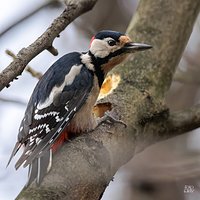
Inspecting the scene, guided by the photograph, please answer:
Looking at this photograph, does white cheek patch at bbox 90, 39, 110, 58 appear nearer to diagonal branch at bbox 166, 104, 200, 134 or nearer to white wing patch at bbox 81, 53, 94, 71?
white wing patch at bbox 81, 53, 94, 71

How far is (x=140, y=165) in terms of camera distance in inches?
93.7

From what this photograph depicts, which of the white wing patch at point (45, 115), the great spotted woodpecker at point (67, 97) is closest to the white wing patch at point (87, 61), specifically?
the great spotted woodpecker at point (67, 97)

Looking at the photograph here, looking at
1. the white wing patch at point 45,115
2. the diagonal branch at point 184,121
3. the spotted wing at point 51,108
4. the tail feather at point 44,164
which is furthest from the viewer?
the diagonal branch at point 184,121

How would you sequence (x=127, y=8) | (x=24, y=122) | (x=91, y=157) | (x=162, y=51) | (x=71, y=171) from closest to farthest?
(x=71, y=171)
(x=91, y=157)
(x=24, y=122)
(x=162, y=51)
(x=127, y=8)

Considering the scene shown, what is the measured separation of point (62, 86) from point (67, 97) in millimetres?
54

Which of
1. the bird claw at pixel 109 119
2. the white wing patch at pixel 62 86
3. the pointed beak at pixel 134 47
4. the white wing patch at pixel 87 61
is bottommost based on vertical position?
the bird claw at pixel 109 119

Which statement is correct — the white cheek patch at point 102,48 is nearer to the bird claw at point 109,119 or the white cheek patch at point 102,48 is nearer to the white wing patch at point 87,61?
the white wing patch at point 87,61

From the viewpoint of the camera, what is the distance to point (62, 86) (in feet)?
9.23

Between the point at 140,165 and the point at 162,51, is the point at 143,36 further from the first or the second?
the point at 140,165

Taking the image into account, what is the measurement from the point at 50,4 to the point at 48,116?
2.95 feet

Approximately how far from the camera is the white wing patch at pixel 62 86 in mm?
2740

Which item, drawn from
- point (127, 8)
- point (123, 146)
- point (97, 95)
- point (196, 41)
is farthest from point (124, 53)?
point (127, 8)

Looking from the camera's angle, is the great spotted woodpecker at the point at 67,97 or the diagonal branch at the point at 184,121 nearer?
the great spotted woodpecker at the point at 67,97

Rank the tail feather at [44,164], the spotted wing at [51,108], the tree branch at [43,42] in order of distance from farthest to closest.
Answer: the spotted wing at [51,108] → the tail feather at [44,164] → the tree branch at [43,42]
